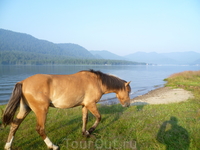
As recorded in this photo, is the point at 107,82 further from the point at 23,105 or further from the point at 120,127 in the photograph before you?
the point at 23,105

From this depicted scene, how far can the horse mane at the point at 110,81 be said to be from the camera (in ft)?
17.0

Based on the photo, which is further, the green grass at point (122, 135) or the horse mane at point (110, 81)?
the horse mane at point (110, 81)

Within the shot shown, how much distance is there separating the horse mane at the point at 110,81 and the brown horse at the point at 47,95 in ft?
0.34

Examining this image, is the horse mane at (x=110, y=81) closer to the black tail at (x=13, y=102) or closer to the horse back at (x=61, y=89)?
the horse back at (x=61, y=89)

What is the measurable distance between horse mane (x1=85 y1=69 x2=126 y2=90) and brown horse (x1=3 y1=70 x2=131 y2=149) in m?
0.10

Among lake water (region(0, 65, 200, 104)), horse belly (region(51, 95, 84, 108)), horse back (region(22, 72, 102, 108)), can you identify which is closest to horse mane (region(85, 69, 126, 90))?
horse back (region(22, 72, 102, 108))

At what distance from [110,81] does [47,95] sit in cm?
226

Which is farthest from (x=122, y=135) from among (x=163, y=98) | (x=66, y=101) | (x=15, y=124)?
(x=163, y=98)

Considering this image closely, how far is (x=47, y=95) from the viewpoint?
3.91 metres

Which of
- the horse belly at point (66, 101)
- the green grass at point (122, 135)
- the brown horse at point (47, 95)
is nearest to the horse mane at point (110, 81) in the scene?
the brown horse at point (47, 95)

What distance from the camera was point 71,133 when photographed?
495cm

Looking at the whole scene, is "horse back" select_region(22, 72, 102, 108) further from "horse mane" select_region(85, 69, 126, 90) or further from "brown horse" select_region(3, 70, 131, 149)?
"horse mane" select_region(85, 69, 126, 90)

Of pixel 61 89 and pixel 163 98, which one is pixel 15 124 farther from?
pixel 163 98

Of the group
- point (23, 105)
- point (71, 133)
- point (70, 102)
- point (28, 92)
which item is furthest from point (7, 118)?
point (71, 133)
